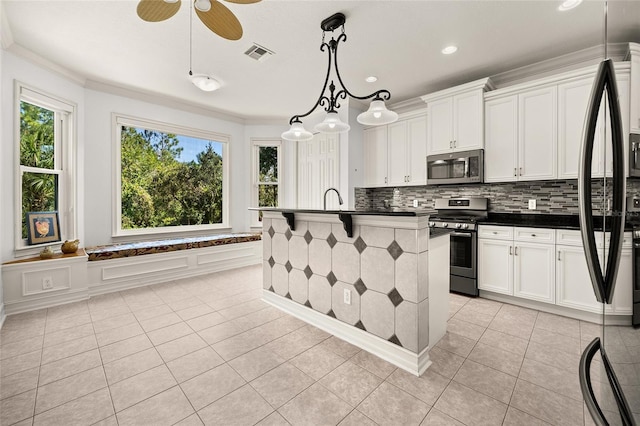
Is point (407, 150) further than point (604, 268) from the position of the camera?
Yes

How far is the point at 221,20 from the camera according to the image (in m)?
1.86

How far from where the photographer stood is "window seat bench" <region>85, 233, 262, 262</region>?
3586mm

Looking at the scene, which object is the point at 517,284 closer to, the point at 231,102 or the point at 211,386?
the point at 211,386

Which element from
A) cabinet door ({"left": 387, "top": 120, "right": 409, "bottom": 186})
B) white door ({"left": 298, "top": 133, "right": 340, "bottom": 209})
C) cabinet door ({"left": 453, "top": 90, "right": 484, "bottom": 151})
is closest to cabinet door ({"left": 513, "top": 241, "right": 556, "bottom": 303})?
cabinet door ({"left": 453, "top": 90, "right": 484, "bottom": 151})

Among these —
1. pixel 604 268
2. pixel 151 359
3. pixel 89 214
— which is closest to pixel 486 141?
pixel 604 268

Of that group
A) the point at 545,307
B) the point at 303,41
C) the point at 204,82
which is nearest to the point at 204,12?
the point at 303,41

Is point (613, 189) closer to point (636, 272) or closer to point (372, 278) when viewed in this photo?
point (636, 272)

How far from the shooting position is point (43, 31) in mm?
2717

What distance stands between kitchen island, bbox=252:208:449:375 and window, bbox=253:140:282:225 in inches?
111

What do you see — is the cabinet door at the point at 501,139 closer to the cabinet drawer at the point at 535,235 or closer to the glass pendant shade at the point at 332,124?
the cabinet drawer at the point at 535,235

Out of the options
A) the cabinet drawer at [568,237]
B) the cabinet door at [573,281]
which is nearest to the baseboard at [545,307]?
the cabinet door at [573,281]

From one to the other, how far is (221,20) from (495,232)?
3.32 meters

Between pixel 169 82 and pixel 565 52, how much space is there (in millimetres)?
4774

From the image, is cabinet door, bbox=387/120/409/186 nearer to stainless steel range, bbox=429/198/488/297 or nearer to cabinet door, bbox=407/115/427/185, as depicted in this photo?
cabinet door, bbox=407/115/427/185
